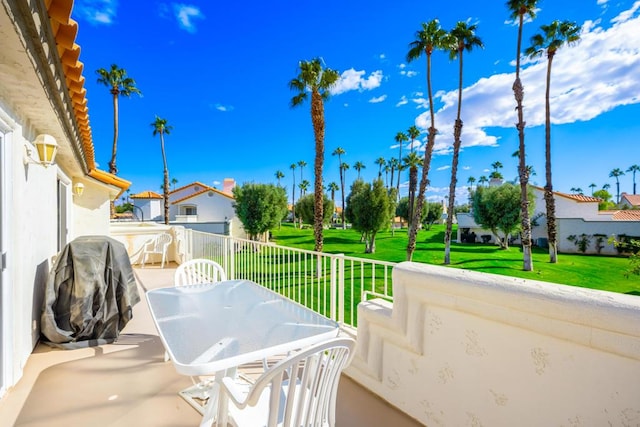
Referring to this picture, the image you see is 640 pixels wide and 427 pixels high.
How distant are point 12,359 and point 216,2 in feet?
32.7

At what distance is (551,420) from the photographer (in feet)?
4.35

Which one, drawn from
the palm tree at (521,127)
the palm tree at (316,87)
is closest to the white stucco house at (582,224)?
the palm tree at (521,127)

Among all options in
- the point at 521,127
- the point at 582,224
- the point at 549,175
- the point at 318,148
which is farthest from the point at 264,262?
the point at 582,224

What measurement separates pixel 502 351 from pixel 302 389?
1069 millimetres

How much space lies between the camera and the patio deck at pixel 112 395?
1.98 m

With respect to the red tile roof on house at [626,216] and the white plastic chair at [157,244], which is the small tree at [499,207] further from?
the white plastic chair at [157,244]

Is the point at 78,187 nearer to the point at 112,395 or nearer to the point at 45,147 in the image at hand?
the point at 45,147

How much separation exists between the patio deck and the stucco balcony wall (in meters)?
0.24

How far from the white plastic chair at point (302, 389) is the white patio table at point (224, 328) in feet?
0.53

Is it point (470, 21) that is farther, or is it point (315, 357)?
point (470, 21)

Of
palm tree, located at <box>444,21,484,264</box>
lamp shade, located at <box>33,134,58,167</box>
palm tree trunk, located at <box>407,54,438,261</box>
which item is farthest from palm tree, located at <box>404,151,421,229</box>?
lamp shade, located at <box>33,134,58,167</box>

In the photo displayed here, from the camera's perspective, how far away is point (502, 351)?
1.50 meters

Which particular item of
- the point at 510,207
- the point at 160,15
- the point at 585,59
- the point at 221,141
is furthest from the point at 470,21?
the point at 221,141

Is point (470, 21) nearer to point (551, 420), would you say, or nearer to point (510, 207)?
point (510, 207)
